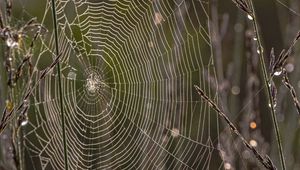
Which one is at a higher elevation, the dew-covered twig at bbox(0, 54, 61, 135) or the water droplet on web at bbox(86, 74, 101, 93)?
the water droplet on web at bbox(86, 74, 101, 93)

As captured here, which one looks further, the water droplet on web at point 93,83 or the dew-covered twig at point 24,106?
the water droplet on web at point 93,83

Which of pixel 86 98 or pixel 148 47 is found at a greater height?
pixel 148 47

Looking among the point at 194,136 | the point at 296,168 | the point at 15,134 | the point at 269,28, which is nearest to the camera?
the point at 15,134

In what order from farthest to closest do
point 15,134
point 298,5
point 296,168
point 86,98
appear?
point 298,5 < point 86,98 < point 296,168 < point 15,134

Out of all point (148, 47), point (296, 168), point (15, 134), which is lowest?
point (296, 168)

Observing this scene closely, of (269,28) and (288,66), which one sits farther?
(269,28)

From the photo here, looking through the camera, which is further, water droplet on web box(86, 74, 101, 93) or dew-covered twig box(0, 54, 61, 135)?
water droplet on web box(86, 74, 101, 93)

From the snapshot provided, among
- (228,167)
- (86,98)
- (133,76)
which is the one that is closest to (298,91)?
(133,76)

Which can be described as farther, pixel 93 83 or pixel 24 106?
pixel 93 83

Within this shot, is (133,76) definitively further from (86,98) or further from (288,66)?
(288,66)

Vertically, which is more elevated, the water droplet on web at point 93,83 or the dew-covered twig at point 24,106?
the water droplet on web at point 93,83
